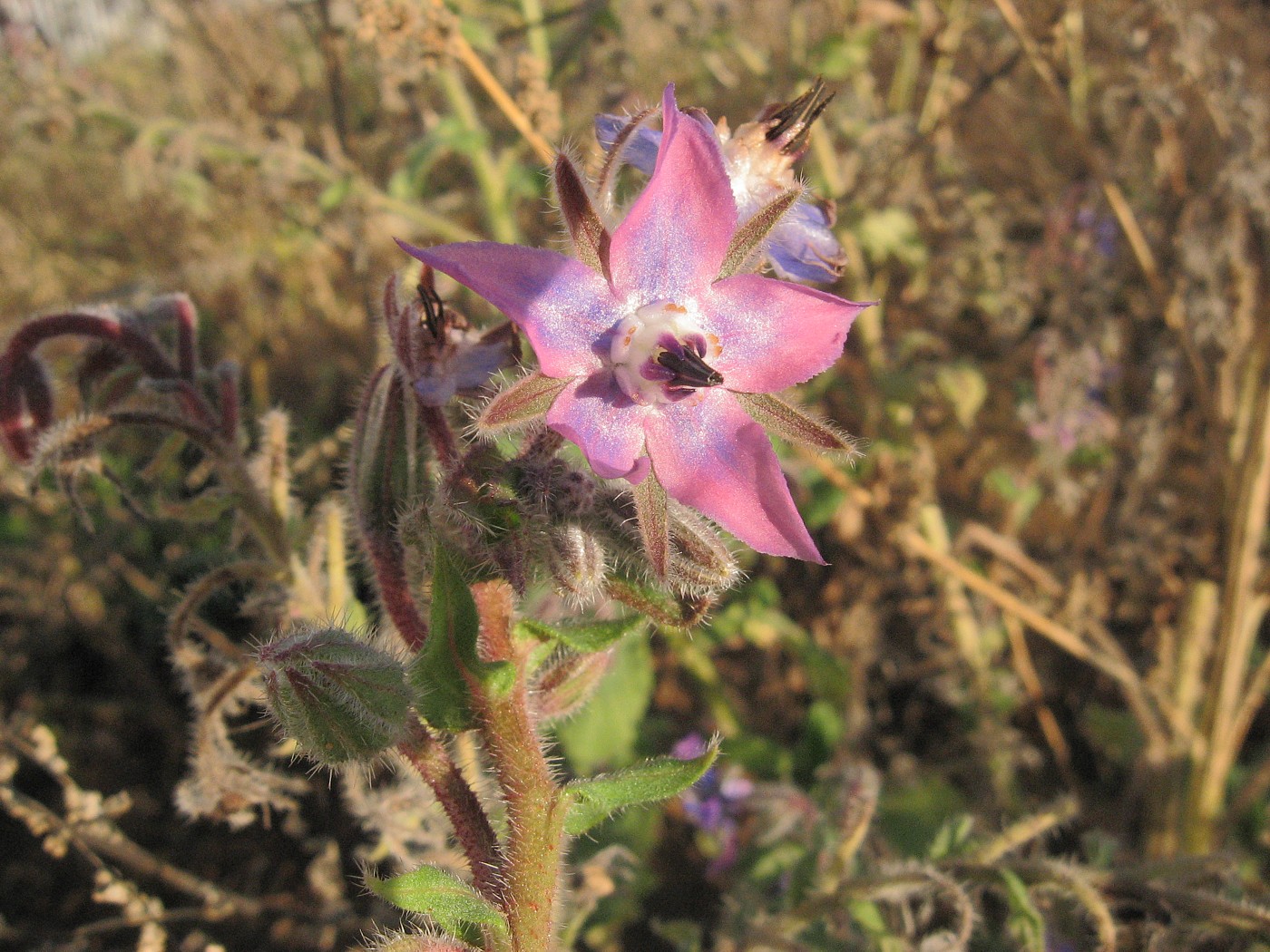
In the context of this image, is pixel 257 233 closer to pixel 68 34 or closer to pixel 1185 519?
pixel 68 34

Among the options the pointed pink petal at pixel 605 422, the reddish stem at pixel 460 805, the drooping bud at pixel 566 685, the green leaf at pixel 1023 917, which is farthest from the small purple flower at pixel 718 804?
the pointed pink petal at pixel 605 422

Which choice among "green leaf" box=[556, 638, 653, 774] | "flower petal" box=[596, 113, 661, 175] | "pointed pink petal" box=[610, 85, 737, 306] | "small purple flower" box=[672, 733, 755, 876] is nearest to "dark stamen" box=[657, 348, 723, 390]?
"pointed pink petal" box=[610, 85, 737, 306]

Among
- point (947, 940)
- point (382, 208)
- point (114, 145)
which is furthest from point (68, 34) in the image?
point (947, 940)

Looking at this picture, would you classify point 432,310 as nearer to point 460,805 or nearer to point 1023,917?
point 460,805

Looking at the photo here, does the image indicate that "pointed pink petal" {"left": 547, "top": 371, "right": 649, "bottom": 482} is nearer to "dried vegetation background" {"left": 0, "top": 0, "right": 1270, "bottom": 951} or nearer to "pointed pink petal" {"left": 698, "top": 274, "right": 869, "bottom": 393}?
"pointed pink petal" {"left": 698, "top": 274, "right": 869, "bottom": 393}

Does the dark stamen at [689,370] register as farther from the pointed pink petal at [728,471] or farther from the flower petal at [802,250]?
the flower petal at [802,250]

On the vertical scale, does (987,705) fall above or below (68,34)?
below
